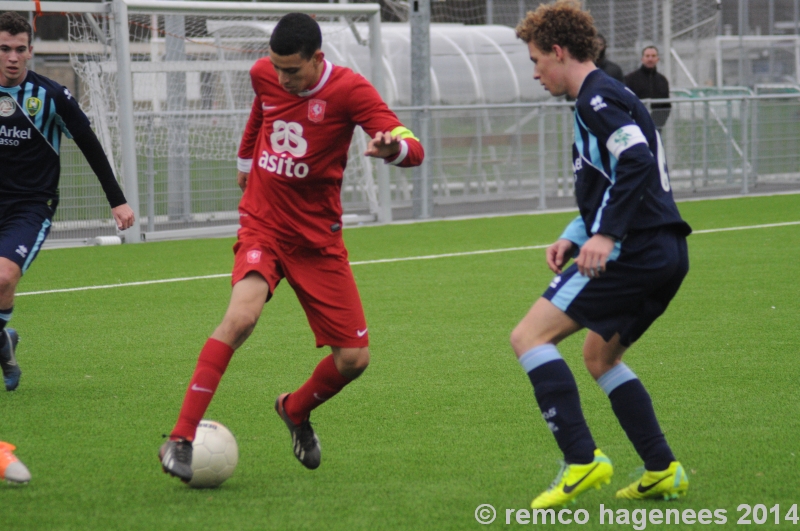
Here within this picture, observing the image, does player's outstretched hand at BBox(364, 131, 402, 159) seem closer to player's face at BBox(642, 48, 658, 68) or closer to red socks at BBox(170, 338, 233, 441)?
red socks at BBox(170, 338, 233, 441)

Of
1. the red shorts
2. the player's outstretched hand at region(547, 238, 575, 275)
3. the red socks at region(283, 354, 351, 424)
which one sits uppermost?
the player's outstretched hand at region(547, 238, 575, 275)

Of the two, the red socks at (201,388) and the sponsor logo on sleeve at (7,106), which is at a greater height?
the sponsor logo on sleeve at (7,106)

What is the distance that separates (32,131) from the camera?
5691mm

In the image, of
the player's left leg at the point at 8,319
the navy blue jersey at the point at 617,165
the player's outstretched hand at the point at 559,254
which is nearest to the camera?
the navy blue jersey at the point at 617,165

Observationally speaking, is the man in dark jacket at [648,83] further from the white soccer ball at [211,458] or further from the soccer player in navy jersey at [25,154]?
the white soccer ball at [211,458]

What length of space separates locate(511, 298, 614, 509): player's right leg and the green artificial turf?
0.15 metres

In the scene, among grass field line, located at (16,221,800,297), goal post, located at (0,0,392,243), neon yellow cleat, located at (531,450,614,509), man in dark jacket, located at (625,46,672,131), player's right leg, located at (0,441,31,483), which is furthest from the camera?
man in dark jacket, located at (625,46,672,131)

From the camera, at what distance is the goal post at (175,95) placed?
13.0 meters

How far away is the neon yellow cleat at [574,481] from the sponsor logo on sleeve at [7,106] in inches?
146

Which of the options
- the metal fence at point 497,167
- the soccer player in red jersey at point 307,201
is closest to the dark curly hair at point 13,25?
the soccer player in red jersey at point 307,201

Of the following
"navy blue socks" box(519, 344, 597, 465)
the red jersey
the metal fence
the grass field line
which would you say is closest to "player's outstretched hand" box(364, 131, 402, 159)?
the red jersey

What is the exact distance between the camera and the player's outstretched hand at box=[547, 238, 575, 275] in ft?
12.6

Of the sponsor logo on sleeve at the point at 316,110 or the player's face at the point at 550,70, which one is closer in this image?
the player's face at the point at 550,70

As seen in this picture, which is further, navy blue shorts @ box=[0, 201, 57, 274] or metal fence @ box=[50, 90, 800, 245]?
metal fence @ box=[50, 90, 800, 245]
